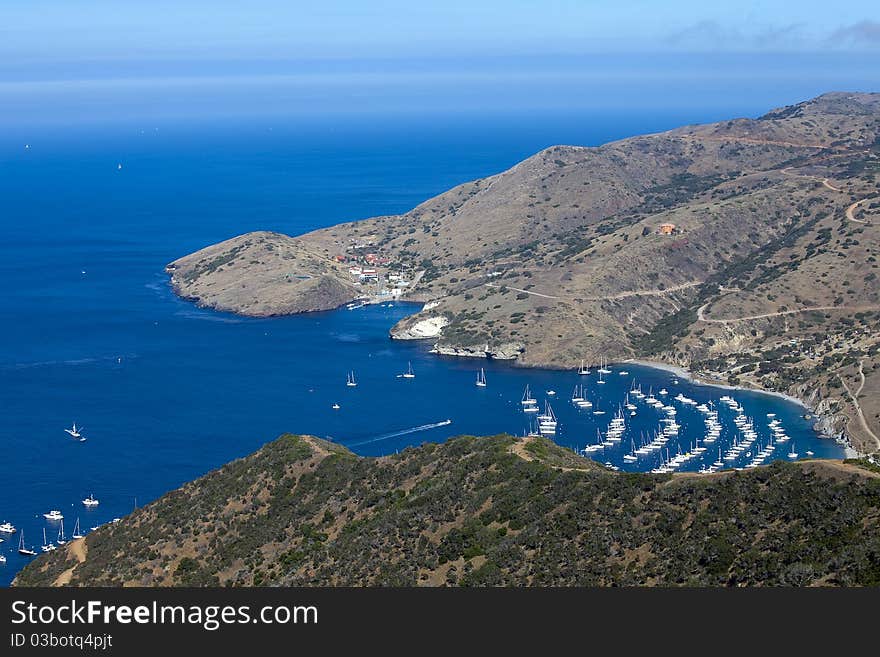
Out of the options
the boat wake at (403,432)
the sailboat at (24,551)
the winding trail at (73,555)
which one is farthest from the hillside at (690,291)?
the sailboat at (24,551)

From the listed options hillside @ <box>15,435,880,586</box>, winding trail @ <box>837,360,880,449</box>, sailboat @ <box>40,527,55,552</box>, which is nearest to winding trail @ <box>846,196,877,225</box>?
winding trail @ <box>837,360,880,449</box>

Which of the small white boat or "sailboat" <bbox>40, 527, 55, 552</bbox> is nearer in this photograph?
"sailboat" <bbox>40, 527, 55, 552</bbox>

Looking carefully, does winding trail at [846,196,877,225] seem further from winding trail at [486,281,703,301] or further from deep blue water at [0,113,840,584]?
deep blue water at [0,113,840,584]

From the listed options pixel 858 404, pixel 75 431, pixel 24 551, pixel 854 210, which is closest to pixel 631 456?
pixel 858 404

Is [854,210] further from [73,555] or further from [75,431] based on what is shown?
[73,555]

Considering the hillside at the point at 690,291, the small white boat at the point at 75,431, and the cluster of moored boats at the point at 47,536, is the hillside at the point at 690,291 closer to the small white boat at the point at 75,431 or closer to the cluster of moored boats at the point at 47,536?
the small white boat at the point at 75,431

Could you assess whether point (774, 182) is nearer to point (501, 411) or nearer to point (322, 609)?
point (501, 411)
